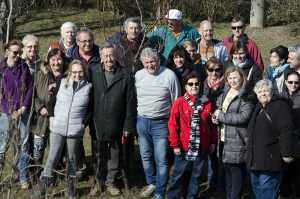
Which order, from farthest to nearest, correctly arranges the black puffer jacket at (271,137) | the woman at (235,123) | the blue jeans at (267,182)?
the woman at (235,123) → the blue jeans at (267,182) → the black puffer jacket at (271,137)

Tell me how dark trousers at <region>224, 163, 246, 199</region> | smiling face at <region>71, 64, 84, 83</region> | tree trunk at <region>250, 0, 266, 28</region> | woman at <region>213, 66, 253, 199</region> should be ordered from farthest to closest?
tree trunk at <region>250, 0, 266, 28</region> < smiling face at <region>71, 64, 84, 83</region> < dark trousers at <region>224, 163, 246, 199</region> < woman at <region>213, 66, 253, 199</region>

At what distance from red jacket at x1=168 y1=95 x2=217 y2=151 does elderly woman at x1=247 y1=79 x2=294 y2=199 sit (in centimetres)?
56

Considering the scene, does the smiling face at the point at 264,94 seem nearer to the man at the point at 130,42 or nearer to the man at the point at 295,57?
the man at the point at 295,57

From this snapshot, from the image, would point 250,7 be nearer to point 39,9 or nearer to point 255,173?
point 39,9

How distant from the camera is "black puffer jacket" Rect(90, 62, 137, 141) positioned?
6.71 metres

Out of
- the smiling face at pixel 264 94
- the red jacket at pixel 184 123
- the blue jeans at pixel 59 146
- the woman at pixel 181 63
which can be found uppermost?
the woman at pixel 181 63

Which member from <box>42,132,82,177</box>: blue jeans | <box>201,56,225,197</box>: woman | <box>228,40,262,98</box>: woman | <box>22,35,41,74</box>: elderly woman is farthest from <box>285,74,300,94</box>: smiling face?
<box>22,35,41,74</box>: elderly woman

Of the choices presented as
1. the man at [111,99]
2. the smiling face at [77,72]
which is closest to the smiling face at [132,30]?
the man at [111,99]

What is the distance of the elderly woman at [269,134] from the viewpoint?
5.93 meters

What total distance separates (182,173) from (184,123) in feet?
1.92

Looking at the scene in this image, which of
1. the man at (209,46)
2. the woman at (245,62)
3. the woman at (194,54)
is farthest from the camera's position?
the man at (209,46)

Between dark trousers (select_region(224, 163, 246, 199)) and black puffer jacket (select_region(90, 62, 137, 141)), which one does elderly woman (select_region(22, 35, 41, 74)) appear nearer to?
black puffer jacket (select_region(90, 62, 137, 141))

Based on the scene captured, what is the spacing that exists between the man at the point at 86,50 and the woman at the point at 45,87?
1.09 feet

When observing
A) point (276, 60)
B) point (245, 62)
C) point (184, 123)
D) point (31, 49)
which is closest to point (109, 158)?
point (184, 123)
